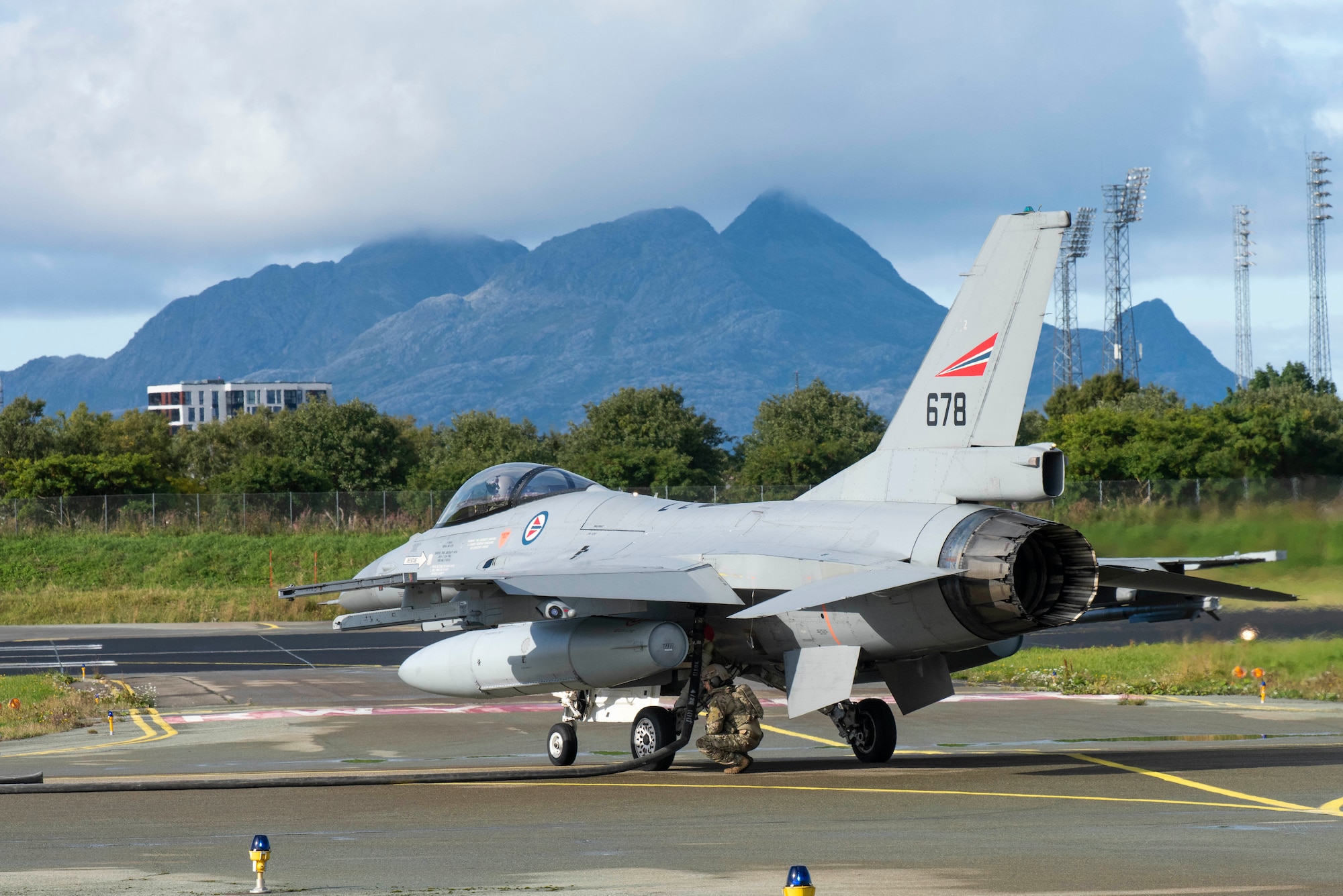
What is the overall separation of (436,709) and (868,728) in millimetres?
9051

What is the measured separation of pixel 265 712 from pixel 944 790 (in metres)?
12.5

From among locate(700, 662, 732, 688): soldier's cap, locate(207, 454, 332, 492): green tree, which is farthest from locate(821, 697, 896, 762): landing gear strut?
locate(207, 454, 332, 492): green tree

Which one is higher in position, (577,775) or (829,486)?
(829,486)

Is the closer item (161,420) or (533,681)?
(533,681)

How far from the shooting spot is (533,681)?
15.7 m

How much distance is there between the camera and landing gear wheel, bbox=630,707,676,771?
15.8 meters

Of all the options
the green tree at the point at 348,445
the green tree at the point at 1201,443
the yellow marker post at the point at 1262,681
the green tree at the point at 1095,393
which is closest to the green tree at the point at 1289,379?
the green tree at the point at 1095,393

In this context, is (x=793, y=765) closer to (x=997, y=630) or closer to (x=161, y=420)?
(x=997, y=630)

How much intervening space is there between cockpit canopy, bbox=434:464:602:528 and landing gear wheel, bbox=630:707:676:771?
352 cm

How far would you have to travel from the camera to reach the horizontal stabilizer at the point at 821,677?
14211mm

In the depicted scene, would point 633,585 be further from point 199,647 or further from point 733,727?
point 199,647

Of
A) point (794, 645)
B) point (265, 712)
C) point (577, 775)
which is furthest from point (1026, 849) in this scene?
point (265, 712)

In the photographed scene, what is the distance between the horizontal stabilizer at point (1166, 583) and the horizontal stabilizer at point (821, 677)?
2786mm

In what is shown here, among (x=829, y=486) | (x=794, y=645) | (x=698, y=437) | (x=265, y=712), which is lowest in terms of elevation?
(x=265, y=712)
